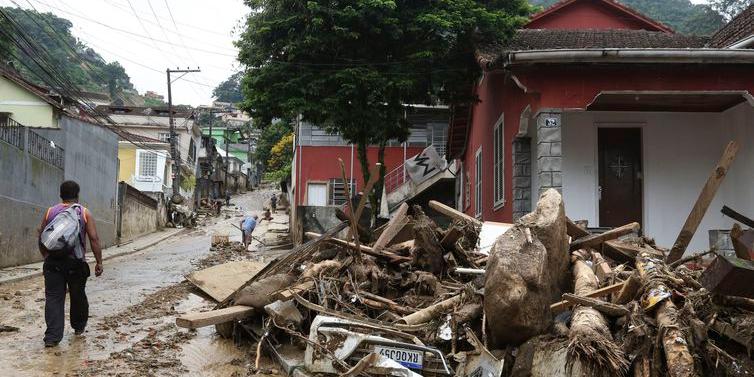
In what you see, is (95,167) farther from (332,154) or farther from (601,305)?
(601,305)

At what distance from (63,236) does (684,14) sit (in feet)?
181

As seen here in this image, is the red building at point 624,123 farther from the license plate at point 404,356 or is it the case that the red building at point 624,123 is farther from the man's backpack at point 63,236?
the man's backpack at point 63,236

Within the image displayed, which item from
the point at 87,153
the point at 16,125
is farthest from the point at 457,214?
the point at 87,153

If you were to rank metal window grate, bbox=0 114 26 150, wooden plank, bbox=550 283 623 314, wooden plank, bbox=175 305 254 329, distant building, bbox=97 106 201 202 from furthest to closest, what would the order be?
distant building, bbox=97 106 201 202 < metal window grate, bbox=0 114 26 150 < wooden plank, bbox=175 305 254 329 < wooden plank, bbox=550 283 623 314

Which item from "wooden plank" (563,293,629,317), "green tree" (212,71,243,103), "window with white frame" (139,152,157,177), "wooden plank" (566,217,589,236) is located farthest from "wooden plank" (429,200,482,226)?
"green tree" (212,71,243,103)

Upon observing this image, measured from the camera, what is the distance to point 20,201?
1628 centimetres

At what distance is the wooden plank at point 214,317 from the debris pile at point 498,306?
0.01 metres

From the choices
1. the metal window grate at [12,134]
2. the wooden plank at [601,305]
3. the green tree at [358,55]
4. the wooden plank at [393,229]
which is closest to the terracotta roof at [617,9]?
the green tree at [358,55]

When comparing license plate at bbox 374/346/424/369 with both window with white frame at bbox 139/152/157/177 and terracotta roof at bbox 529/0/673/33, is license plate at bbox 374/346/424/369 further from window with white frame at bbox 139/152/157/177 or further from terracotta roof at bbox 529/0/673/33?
window with white frame at bbox 139/152/157/177

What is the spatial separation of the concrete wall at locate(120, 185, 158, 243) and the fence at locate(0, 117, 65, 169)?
10.1 m

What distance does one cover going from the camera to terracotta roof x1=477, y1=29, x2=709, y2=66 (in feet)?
37.2

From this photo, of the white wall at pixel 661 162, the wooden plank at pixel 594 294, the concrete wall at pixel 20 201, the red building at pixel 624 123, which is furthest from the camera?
the concrete wall at pixel 20 201

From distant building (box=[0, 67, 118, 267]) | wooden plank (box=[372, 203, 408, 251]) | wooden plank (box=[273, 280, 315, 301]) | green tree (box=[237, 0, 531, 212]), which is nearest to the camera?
wooden plank (box=[273, 280, 315, 301])

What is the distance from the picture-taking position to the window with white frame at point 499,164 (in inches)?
496
